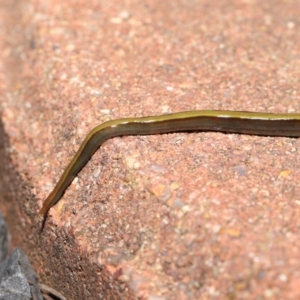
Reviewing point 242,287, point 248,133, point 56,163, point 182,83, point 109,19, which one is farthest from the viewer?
point 109,19

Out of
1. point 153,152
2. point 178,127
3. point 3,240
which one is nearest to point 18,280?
point 3,240

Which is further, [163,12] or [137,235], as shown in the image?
[163,12]

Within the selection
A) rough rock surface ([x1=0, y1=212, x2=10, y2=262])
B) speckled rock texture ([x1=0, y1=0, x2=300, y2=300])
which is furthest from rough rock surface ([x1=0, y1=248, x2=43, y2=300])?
rough rock surface ([x1=0, y1=212, x2=10, y2=262])

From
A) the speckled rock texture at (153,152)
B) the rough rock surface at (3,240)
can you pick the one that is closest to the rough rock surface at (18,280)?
the speckled rock texture at (153,152)

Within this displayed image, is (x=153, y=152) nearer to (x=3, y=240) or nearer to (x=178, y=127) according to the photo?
(x=178, y=127)

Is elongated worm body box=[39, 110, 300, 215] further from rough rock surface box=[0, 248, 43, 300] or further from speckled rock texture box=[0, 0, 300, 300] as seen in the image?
rough rock surface box=[0, 248, 43, 300]

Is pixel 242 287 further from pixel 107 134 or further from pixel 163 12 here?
pixel 163 12

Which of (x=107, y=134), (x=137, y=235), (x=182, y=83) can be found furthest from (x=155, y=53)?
(x=137, y=235)
